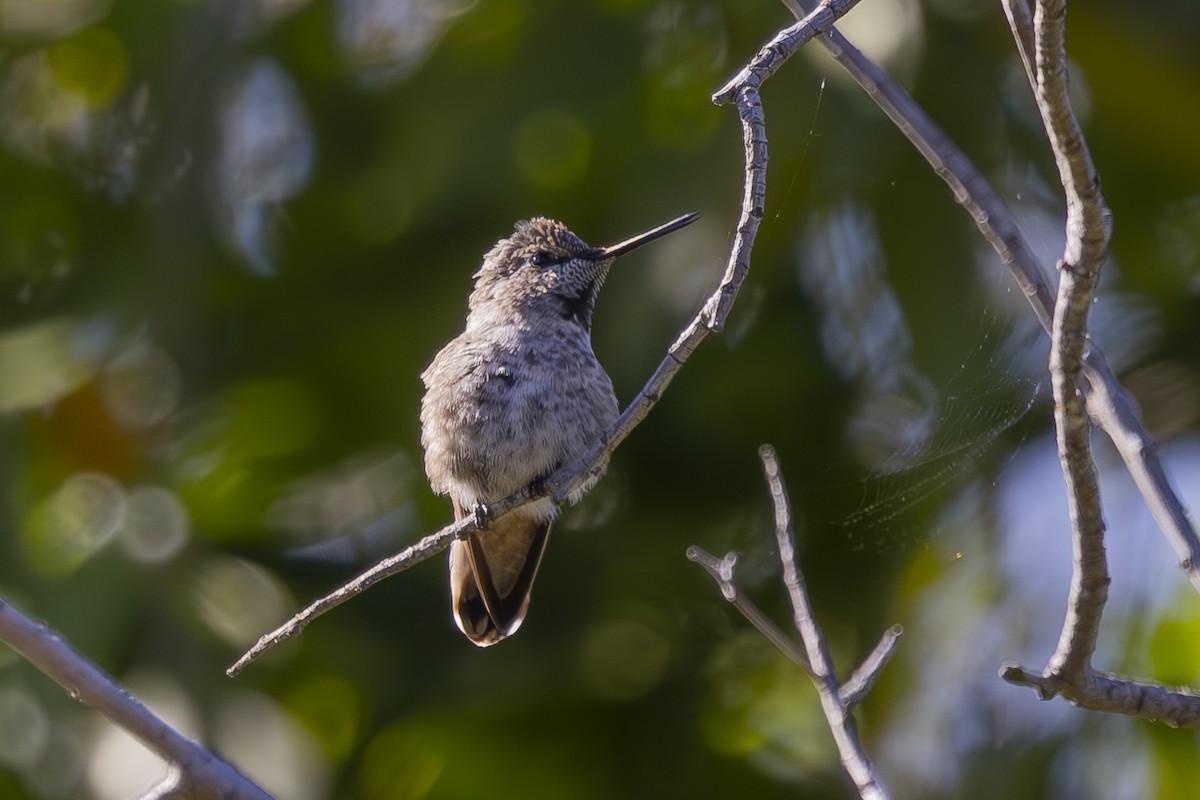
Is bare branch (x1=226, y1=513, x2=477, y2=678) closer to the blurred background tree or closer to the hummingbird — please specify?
the hummingbird

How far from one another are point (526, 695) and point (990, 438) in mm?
2746

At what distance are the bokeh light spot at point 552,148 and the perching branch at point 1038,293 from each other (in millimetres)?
3052

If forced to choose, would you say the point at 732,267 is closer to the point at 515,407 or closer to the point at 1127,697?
the point at 1127,697

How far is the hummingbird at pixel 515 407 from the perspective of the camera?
4.00 meters

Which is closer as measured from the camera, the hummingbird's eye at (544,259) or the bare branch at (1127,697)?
the bare branch at (1127,697)

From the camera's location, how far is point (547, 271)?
4.54 m

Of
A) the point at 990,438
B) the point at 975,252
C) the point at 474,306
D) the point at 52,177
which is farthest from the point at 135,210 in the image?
the point at 990,438

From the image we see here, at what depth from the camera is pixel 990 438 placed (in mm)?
3275

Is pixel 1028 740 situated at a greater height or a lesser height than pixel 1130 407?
lesser

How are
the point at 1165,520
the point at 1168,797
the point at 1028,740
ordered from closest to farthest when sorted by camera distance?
the point at 1165,520 < the point at 1168,797 < the point at 1028,740

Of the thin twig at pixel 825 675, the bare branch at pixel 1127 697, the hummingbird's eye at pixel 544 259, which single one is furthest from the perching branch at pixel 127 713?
the hummingbird's eye at pixel 544 259

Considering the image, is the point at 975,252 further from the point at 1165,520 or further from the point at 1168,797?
the point at 1165,520

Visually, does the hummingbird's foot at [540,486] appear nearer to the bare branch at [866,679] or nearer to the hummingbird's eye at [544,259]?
the hummingbird's eye at [544,259]

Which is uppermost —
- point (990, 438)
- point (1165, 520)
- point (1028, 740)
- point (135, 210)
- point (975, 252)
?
point (1165, 520)
